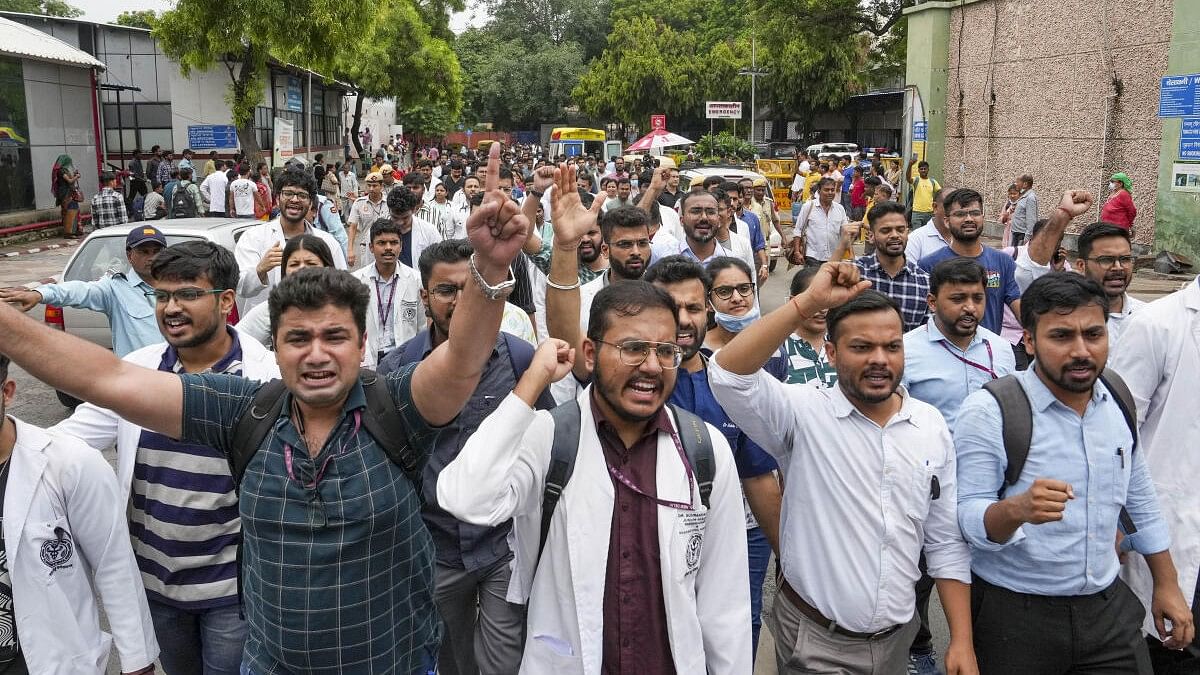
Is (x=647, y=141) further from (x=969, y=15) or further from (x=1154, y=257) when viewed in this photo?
(x=1154, y=257)

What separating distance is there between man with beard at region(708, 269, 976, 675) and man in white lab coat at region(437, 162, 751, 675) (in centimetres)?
43

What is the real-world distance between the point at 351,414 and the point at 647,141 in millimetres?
26510

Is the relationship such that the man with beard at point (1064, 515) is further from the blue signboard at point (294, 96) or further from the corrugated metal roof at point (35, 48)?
the blue signboard at point (294, 96)

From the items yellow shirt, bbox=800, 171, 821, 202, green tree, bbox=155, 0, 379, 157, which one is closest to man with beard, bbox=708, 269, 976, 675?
yellow shirt, bbox=800, 171, 821, 202

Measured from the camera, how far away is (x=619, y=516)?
2.56m

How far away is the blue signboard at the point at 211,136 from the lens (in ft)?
90.3

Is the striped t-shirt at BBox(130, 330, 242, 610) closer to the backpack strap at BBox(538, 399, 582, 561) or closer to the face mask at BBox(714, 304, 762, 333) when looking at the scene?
the backpack strap at BBox(538, 399, 582, 561)

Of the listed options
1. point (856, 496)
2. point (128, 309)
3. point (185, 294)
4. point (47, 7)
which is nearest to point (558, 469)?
point (856, 496)

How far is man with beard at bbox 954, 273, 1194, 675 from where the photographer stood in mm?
3131

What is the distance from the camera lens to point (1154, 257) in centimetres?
1534

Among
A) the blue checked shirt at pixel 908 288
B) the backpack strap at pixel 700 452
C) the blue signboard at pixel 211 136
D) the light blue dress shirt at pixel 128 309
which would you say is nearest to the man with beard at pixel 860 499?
the backpack strap at pixel 700 452

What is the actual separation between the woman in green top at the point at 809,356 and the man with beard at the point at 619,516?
163cm

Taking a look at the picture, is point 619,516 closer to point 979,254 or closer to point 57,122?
point 979,254

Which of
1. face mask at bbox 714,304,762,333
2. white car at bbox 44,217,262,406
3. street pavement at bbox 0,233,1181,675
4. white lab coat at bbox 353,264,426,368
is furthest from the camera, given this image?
white car at bbox 44,217,262,406
